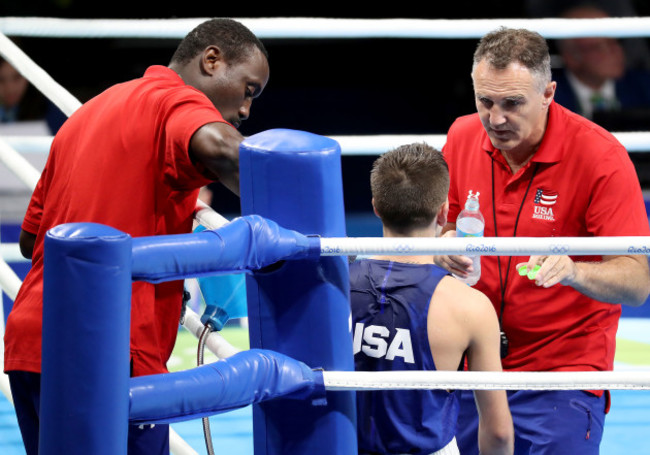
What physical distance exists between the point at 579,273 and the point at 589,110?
4264 mm

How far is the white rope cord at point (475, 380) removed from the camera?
1261mm

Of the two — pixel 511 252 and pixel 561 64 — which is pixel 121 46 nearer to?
pixel 561 64

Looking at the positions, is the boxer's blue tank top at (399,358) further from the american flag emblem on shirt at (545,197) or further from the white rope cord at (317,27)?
the white rope cord at (317,27)

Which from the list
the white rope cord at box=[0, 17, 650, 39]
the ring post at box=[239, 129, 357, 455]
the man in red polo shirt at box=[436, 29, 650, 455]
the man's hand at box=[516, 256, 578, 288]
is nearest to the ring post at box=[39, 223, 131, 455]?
the ring post at box=[239, 129, 357, 455]

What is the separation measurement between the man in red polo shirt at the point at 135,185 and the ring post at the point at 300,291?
0.17 m

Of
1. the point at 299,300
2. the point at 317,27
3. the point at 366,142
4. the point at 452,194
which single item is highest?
the point at 317,27

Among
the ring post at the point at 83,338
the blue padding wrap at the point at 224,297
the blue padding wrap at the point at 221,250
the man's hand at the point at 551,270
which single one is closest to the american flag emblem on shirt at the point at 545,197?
the man's hand at the point at 551,270

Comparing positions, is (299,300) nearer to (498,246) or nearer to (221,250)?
(221,250)

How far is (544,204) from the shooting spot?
197 centimetres

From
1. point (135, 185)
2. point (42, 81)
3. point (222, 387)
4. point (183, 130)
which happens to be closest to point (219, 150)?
point (183, 130)

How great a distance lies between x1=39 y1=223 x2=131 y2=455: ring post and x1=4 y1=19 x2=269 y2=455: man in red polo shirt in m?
0.45

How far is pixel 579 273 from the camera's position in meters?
1.74

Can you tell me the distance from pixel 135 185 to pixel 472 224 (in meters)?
0.76

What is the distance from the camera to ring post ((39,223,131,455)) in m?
0.98
